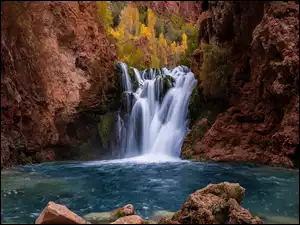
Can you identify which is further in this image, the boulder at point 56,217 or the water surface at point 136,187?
the water surface at point 136,187

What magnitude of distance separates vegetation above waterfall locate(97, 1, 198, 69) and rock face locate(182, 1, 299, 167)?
6870mm

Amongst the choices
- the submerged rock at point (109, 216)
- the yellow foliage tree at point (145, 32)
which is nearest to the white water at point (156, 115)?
the submerged rock at point (109, 216)

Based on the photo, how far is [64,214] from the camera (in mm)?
4934

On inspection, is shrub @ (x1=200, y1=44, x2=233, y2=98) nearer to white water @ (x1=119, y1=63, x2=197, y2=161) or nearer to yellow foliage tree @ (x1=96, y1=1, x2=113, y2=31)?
white water @ (x1=119, y1=63, x2=197, y2=161)

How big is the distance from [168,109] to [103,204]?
36.3ft

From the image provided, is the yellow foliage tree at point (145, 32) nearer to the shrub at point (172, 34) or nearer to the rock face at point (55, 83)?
the shrub at point (172, 34)

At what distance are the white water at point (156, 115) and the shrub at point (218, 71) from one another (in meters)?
2.14

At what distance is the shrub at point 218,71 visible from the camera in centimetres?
1577

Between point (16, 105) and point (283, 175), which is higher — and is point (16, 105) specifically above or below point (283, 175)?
above

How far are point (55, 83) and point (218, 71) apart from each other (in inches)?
291

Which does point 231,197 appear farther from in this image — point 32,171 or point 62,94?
point 62,94

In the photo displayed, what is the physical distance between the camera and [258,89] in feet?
46.5

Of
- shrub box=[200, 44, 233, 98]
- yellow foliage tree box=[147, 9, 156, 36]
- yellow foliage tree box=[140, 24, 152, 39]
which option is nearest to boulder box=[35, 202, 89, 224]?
shrub box=[200, 44, 233, 98]

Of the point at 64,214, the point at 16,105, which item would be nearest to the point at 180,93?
the point at 16,105
